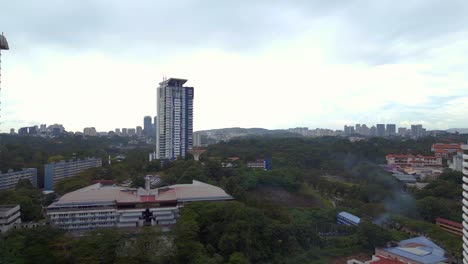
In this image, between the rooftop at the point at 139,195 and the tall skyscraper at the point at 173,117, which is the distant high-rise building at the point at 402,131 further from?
the rooftop at the point at 139,195

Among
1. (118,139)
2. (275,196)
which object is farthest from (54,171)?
(118,139)

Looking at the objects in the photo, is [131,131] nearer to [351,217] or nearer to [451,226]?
[351,217]

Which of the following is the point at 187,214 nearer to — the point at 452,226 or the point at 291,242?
the point at 291,242

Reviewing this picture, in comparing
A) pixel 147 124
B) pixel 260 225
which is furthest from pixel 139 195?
pixel 147 124

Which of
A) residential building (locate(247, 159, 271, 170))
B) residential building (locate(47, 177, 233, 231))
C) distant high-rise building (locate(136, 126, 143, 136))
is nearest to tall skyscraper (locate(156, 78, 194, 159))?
residential building (locate(247, 159, 271, 170))

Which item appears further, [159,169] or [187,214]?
[159,169]

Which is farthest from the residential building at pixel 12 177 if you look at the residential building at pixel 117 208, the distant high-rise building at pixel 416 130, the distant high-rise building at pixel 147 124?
the distant high-rise building at pixel 416 130
